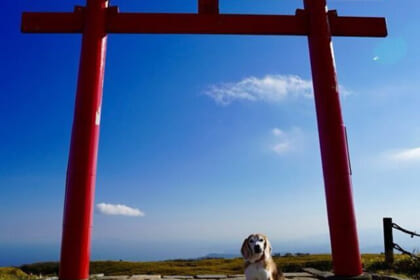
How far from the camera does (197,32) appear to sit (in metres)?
5.51

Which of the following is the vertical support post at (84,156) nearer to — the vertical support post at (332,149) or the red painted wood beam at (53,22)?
the red painted wood beam at (53,22)

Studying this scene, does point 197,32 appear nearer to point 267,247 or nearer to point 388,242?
point 267,247

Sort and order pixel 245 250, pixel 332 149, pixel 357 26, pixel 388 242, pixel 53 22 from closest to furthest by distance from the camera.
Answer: pixel 245 250
pixel 332 149
pixel 53 22
pixel 357 26
pixel 388 242

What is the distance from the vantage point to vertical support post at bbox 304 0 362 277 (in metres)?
4.76

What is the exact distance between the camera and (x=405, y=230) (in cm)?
733

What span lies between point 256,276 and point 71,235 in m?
2.39

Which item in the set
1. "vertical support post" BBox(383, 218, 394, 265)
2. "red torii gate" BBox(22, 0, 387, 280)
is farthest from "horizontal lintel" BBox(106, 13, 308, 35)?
"vertical support post" BBox(383, 218, 394, 265)

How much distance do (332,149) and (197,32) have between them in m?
2.68

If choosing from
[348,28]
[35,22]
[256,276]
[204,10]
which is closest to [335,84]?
[348,28]

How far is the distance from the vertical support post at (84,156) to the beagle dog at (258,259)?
6.92 feet

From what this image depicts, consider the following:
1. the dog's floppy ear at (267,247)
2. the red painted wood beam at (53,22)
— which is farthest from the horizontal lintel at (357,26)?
the red painted wood beam at (53,22)

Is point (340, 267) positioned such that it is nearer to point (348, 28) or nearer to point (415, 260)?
point (415, 260)

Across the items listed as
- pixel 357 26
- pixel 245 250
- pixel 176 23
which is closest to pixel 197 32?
pixel 176 23

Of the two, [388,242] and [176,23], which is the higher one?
[176,23]
